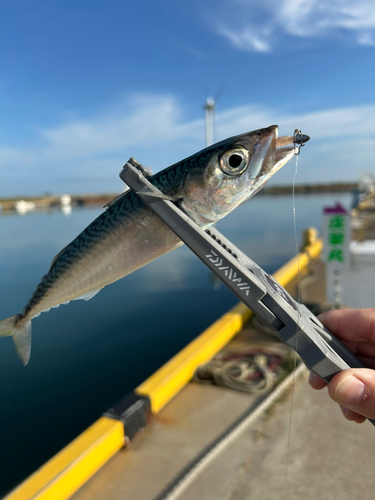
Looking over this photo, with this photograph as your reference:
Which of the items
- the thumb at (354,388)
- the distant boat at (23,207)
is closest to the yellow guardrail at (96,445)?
the thumb at (354,388)

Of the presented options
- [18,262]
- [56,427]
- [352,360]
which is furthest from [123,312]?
[352,360]

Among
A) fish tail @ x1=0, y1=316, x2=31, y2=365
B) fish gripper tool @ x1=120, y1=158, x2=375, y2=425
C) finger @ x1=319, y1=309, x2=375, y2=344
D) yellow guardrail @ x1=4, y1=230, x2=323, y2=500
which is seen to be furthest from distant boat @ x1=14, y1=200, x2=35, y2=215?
fish gripper tool @ x1=120, y1=158, x2=375, y2=425

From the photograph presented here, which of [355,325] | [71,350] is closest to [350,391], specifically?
[355,325]

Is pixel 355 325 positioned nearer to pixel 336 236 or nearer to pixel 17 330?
pixel 17 330

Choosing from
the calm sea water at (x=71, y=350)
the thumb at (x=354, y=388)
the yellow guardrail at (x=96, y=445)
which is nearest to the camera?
the thumb at (x=354, y=388)

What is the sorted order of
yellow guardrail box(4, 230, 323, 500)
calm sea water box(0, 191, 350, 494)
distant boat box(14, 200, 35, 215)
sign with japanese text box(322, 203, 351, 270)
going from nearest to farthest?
calm sea water box(0, 191, 350, 494) → yellow guardrail box(4, 230, 323, 500) → sign with japanese text box(322, 203, 351, 270) → distant boat box(14, 200, 35, 215)

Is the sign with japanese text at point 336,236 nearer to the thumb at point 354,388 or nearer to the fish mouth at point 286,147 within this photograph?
the thumb at point 354,388

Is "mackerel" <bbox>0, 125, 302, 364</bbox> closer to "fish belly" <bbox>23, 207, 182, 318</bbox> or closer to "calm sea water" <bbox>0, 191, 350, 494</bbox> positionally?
"fish belly" <bbox>23, 207, 182, 318</bbox>
